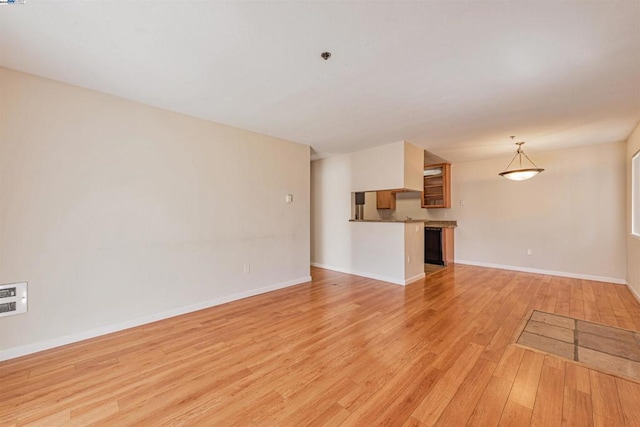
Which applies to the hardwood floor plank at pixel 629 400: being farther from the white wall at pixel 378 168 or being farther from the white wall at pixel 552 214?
the white wall at pixel 552 214

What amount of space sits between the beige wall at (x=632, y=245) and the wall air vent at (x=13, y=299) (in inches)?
284

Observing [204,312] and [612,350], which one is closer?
[612,350]

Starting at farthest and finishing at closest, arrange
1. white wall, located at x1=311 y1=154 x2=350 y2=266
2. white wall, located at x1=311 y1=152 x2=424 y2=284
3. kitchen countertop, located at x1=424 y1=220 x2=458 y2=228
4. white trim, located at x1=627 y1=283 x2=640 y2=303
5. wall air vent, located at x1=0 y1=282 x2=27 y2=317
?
kitchen countertop, located at x1=424 y1=220 x2=458 y2=228 < white wall, located at x1=311 y1=154 x2=350 y2=266 < white wall, located at x1=311 y1=152 x2=424 y2=284 < white trim, located at x1=627 y1=283 x2=640 y2=303 < wall air vent, located at x1=0 y1=282 x2=27 y2=317

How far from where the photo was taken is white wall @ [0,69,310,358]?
2295 mm

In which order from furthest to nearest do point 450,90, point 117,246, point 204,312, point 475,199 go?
point 475,199 < point 204,312 < point 117,246 < point 450,90

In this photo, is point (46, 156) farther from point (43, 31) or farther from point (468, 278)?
point (468, 278)

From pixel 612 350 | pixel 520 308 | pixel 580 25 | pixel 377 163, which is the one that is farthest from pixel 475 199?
pixel 580 25

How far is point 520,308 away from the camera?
3346mm

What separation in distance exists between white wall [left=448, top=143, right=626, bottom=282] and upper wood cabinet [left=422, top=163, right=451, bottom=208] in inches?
9.0

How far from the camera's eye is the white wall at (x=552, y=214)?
4.54m

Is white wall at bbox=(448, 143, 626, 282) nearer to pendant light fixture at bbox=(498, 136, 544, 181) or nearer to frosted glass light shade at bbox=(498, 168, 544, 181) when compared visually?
pendant light fixture at bbox=(498, 136, 544, 181)

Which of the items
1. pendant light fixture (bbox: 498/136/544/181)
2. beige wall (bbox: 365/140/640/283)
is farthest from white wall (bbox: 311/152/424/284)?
pendant light fixture (bbox: 498/136/544/181)

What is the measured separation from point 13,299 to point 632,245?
7653mm

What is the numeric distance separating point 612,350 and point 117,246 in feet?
16.1
